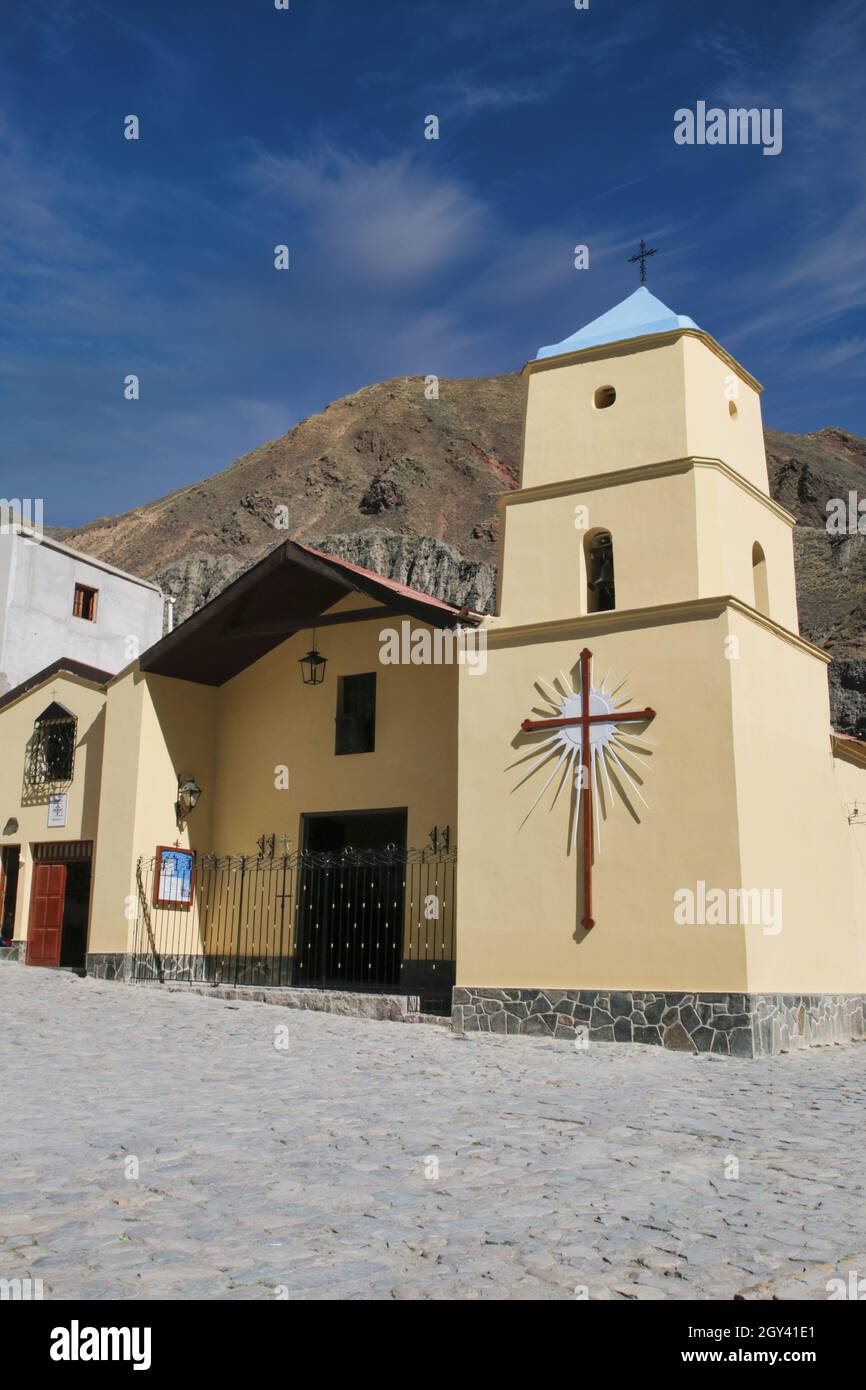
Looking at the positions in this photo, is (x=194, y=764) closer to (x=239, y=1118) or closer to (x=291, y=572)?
(x=291, y=572)

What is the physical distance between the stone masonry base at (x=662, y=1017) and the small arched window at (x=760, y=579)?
4803 mm

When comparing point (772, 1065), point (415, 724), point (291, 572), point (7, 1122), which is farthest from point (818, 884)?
point (7, 1122)

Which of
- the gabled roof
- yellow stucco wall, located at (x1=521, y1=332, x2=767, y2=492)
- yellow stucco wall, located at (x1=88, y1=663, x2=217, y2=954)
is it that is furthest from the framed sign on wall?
yellow stucco wall, located at (x1=521, y1=332, x2=767, y2=492)

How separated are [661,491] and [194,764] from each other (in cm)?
912

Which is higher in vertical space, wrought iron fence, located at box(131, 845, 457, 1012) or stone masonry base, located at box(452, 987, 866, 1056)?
wrought iron fence, located at box(131, 845, 457, 1012)

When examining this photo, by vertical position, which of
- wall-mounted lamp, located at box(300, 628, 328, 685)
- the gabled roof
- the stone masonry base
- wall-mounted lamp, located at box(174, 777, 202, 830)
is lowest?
the stone masonry base

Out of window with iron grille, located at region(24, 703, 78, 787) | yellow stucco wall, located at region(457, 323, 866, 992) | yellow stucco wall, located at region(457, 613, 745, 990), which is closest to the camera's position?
yellow stucco wall, located at region(457, 613, 745, 990)

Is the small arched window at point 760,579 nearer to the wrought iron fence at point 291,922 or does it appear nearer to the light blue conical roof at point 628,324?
the light blue conical roof at point 628,324

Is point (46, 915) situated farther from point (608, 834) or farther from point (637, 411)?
point (637, 411)

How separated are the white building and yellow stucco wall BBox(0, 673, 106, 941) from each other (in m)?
5.19

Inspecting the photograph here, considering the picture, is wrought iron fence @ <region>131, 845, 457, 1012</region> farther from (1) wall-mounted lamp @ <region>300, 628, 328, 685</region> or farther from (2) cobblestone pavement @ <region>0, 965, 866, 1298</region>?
(2) cobblestone pavement @ <region>0, 965, 866, 1298</region>

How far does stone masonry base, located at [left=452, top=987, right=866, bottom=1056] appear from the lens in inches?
474

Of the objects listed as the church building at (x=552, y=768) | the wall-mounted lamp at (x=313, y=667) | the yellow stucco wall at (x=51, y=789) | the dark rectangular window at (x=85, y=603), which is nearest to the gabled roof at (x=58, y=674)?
the yellow stucco wall at (x=51, y=789)

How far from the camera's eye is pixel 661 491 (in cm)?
1398
